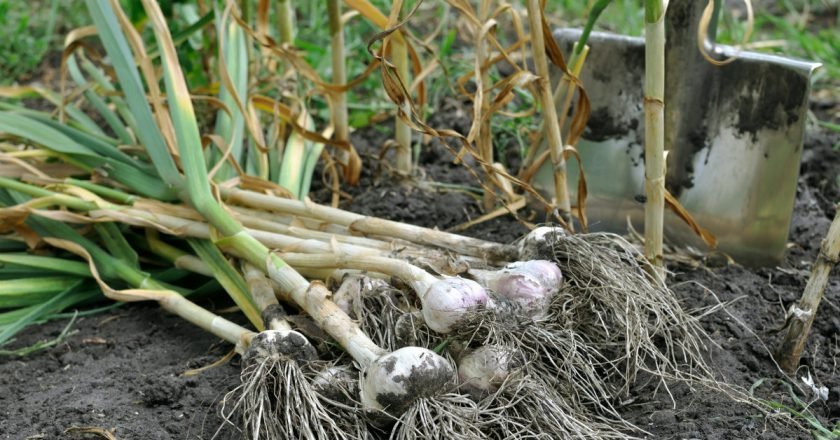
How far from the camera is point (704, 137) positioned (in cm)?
177

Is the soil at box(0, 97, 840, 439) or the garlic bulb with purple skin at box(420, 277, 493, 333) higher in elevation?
the garlic bulb with purple skin at box(420, 277, 493, 333)

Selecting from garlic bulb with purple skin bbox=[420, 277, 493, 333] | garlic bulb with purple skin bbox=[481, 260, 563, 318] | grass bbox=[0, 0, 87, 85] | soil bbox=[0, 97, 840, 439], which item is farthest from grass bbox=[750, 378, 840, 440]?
grass bbox=[0, 0, 87, 85]

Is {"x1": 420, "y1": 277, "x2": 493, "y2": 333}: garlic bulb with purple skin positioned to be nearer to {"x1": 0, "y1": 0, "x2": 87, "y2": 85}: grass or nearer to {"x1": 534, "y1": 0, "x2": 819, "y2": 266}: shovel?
{"x1": 534, "y1": 0, "x2": 819, "y2": 266}: shovel

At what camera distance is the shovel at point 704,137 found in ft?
5.55

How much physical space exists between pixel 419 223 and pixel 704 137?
24.0 inches

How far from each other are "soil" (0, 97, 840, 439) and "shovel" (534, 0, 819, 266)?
0.09m

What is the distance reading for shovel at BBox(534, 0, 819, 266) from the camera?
169 centimetres

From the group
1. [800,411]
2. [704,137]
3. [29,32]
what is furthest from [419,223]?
[29,32]

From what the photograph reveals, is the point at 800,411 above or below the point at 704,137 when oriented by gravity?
below

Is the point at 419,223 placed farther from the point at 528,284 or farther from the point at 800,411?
the point at 800,411

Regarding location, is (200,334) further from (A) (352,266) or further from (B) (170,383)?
(A) (352,266)

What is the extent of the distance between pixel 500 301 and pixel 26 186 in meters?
1.02

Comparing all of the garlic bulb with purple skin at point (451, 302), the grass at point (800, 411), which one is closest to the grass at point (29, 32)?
the garlic bulb with purple skin at point (451, 302)

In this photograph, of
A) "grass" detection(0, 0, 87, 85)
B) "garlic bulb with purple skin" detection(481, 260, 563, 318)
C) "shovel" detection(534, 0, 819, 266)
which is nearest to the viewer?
"garlic bulb with purple skin" detection(481, 260, 563, 318)
